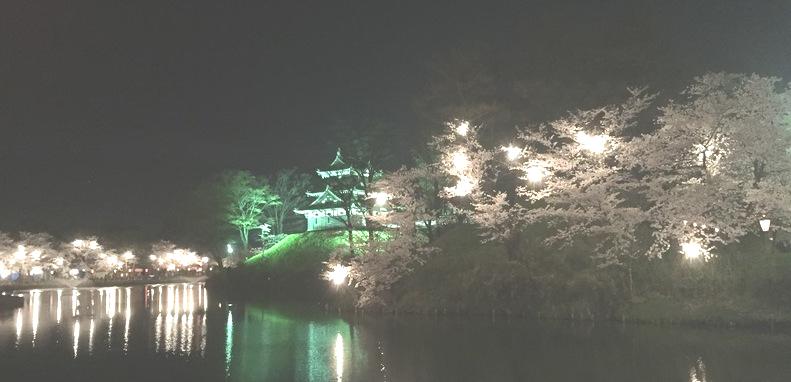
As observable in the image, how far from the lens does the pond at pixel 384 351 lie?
13.5 m

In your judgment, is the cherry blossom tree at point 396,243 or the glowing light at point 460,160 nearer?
the glowing light at point 460,160

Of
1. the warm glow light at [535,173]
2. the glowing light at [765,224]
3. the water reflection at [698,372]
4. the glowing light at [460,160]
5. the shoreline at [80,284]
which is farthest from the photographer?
the shoreline at [80,284]

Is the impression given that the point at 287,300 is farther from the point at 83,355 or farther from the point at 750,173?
the point at 750,173

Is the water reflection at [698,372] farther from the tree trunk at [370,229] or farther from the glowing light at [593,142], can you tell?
the tree trunk at [370,229]

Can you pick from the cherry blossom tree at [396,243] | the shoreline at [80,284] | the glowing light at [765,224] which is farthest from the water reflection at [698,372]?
the shoreline at [80,284]

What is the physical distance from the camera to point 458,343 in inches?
717

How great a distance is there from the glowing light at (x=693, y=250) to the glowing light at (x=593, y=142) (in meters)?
4.96

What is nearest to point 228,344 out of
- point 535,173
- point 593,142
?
point 535,173

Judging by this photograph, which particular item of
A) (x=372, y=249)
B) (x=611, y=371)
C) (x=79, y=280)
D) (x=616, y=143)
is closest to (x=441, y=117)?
(x=372, y=249)

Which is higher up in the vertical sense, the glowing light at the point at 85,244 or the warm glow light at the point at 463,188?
the warm glow light at the point at 463,188

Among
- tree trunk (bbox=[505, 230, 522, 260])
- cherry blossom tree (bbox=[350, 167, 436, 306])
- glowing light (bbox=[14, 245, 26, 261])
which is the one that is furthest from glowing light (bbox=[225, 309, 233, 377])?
glowing light (bbox=[14, 245, 26, 261])

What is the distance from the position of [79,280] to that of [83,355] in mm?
54482

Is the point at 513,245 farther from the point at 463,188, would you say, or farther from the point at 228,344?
the point at 228,344

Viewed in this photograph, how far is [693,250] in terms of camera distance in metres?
22.1
